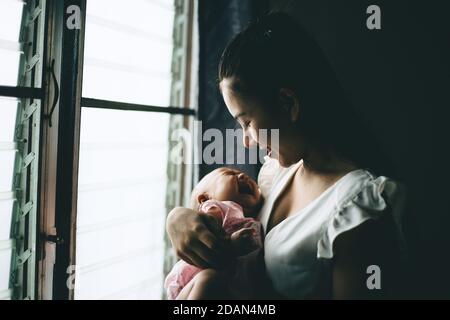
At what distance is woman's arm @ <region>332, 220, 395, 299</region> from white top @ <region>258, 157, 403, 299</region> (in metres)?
0.02

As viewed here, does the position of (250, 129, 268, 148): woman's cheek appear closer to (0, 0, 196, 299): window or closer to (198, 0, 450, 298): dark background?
(198, 0, 450, 298): dark background

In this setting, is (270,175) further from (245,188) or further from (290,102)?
(290,102)

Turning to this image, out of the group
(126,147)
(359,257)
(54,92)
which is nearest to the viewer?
(359,257)

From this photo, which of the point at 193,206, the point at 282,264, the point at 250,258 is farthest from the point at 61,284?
the point at 282,264

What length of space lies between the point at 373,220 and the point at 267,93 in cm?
50

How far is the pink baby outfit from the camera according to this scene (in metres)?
1.18

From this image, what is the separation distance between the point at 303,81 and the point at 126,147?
3.87 feet

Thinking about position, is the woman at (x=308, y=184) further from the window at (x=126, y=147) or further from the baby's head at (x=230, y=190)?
the window at (x=126, y=147)

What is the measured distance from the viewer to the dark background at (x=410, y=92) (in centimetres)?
113

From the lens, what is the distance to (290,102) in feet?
3.83

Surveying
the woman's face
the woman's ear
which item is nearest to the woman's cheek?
the woman's face

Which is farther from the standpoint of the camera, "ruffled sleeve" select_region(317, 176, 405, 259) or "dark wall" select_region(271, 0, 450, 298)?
"dark wall" select_region(271, 0, 450, 298)

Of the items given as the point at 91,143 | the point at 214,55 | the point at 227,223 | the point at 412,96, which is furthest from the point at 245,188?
the point at 91,143

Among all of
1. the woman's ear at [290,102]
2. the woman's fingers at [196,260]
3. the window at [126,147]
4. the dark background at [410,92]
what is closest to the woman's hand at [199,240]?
the woman's fingers at [196,260]
